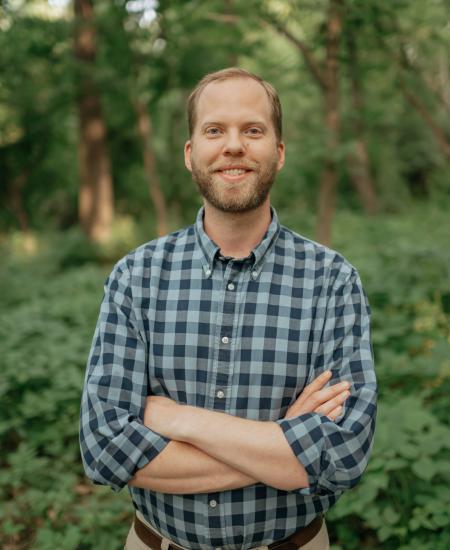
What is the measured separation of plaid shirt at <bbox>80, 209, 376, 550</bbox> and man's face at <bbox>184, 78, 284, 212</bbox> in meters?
0.19

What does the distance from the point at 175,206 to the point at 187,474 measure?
1818 cm

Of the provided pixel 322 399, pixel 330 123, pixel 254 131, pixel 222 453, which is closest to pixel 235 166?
pixel 254 131

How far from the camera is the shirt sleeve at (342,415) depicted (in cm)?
175

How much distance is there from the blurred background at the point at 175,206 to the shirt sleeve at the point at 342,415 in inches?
47.2

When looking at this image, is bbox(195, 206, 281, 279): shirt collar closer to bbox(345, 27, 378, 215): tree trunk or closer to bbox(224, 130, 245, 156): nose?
bbox(224, 130, 245, 156): nose

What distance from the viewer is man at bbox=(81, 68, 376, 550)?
179 cm

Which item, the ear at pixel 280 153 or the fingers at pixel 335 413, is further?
the ear at pixel 280 153

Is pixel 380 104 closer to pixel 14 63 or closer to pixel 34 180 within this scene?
pixel 14 63

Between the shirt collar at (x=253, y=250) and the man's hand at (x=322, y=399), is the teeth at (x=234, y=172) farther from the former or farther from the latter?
the man's hand at (x=322, y=399)

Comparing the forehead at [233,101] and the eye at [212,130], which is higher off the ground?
the forehead at [233,101]

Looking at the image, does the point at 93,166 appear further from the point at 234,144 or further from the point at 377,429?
the point at 234,144

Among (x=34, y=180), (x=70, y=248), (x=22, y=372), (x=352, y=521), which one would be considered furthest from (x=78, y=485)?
(x=34, y=180)

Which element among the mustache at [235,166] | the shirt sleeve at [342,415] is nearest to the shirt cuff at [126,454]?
the shirt sleeve at [342,415]

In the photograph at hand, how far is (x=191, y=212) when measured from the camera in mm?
19375
